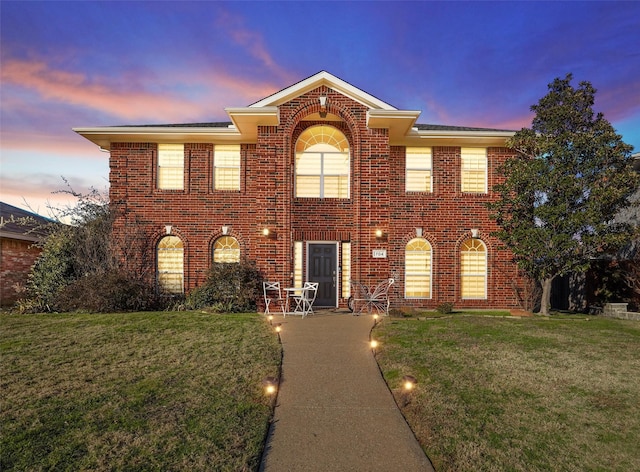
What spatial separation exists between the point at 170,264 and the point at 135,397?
868 cm

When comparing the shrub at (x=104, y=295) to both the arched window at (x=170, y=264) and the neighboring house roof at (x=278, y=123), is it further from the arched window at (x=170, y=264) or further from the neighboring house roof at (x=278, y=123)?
the neighboring house roof at (x=278, y=123)

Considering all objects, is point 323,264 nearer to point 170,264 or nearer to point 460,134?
point 170,264

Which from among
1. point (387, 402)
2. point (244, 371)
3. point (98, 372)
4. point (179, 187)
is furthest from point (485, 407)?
point (179, 187)

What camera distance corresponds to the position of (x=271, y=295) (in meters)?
11.2

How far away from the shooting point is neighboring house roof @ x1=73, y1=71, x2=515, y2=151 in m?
11.1

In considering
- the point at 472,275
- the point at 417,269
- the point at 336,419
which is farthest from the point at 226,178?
the point at 336,419

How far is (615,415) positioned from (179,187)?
1253 centimetres

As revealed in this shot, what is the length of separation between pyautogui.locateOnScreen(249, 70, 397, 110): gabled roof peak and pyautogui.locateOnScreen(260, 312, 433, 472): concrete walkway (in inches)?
292

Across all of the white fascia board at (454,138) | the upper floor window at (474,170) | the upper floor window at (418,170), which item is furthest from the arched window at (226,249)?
the upper floor window at (474,170)

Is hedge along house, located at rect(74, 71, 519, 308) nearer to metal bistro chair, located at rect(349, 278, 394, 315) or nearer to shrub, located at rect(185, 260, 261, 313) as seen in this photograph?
metal bistro chair, located at rect(349, 278, 394, 315)

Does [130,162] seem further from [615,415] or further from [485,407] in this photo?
[615,415]

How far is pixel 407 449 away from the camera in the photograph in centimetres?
376

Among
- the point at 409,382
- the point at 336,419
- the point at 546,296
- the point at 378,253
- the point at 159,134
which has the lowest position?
the point at 336,419

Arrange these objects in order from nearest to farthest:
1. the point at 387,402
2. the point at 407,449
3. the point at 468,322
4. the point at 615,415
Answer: the point at 407,449, the point at 615,415, the point at 387,402, the point at 468,322
